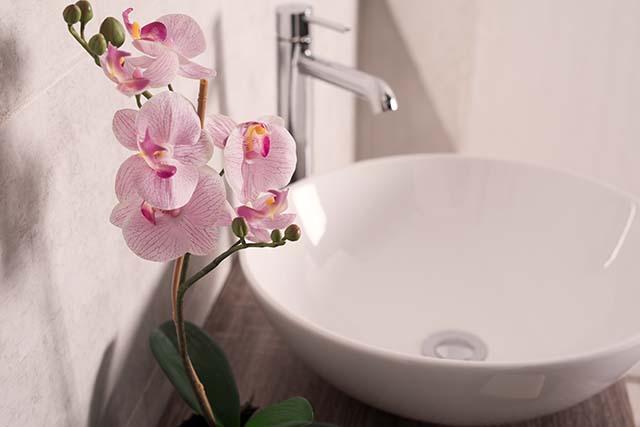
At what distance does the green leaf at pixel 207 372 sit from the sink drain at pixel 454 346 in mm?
283

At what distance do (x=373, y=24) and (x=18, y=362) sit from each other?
121 cm

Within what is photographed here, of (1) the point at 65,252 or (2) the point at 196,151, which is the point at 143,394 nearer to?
(1) the point at 65,252

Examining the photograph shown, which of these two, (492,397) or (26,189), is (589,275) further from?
(26,189)

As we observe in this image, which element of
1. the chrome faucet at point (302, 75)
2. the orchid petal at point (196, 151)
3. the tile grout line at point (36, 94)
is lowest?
the chrome faucet at point (302, 75)

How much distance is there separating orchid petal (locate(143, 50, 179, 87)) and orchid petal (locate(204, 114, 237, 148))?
42 mm

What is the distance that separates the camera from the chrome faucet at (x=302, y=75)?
0.96m

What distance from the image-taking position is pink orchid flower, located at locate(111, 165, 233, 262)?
491mm

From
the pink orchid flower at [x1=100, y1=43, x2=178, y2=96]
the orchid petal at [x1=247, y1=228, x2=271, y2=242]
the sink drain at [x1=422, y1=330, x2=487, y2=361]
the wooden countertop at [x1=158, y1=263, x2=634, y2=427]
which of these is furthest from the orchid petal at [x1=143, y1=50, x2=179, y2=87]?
the sink drain at [x1=422, y1=330, x2=487, y2=361]

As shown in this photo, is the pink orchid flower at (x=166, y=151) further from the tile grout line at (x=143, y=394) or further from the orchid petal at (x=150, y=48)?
the tile grout line at (x=143, y=394)

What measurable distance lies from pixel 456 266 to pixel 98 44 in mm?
622

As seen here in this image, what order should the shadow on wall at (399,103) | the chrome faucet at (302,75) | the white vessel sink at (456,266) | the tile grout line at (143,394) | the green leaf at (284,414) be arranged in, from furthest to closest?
the shadow on wall at (399,103) → the chrome faucet at (302,75) → the white vessel sink at (456,266) → the tile grout line at (143,394) → the green leaf at (284,414)

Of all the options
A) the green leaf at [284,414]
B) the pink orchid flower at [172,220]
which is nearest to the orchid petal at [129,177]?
the pink orchid flower at [172,220]

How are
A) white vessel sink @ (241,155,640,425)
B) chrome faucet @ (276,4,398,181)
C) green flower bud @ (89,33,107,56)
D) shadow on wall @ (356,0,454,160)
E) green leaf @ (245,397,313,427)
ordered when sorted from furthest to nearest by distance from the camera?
shadow on wall @ (356,0,454,160) → chrome faucet @ (276,4,398,181) → white vessel sink @ (241,155,640,425) → green leaf @ (245,397,313,427) → green flower bud @ (89,33,107,56)

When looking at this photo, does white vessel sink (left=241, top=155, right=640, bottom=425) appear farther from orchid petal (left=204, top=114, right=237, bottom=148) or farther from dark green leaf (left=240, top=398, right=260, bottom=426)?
orchid petal (left=204, top=114, right=237, bottom=148)
